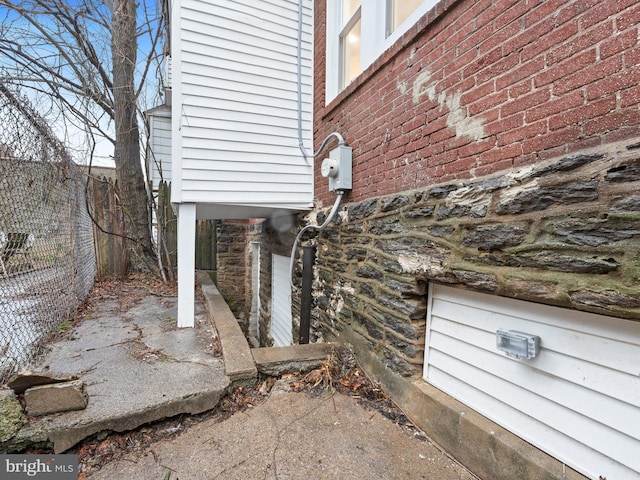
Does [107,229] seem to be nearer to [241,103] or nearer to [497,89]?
[241,103]

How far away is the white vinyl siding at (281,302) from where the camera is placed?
4.63 meters

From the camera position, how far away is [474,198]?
1.61 metres

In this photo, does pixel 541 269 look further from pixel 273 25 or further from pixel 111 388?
pixel 273 25

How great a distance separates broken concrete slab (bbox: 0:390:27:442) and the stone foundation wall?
2057mm

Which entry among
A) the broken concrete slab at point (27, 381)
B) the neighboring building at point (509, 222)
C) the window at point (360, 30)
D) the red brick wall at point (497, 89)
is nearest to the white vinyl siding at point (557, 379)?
the neighboring building at point (509, 222)

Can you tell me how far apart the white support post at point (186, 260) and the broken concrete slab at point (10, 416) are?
1.57m

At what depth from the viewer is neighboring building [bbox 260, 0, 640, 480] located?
1136mm

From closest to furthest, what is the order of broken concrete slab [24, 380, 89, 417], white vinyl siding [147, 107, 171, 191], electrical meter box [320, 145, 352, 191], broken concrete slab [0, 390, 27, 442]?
broken concrete slab [0, 390, 27, 442], broken concrete slab [24, 380, 89, 417], electrical meter box [320, 145, 352, 191], white vinyl siding [147, 107, 171, 191]

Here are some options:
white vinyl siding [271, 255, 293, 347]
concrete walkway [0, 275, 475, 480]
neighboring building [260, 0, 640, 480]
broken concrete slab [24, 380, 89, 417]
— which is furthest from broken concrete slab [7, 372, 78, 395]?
white vinyl siding [271, 255, 293, 347]

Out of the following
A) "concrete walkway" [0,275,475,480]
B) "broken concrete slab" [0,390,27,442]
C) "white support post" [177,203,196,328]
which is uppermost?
"white support post" [177,203,196,328]

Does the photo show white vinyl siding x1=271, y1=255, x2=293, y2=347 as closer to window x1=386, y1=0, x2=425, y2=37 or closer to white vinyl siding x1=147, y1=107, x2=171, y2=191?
window x1=386, y1=0, x2=425, y2=37

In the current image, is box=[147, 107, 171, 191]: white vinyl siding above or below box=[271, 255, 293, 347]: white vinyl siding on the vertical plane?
above

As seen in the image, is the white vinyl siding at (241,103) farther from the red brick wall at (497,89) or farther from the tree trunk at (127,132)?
the tree trunk at (127,132)

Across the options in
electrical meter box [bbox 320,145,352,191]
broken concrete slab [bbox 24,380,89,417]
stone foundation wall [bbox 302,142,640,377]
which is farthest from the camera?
electrical meter box [bbox 320,145,352,191]
